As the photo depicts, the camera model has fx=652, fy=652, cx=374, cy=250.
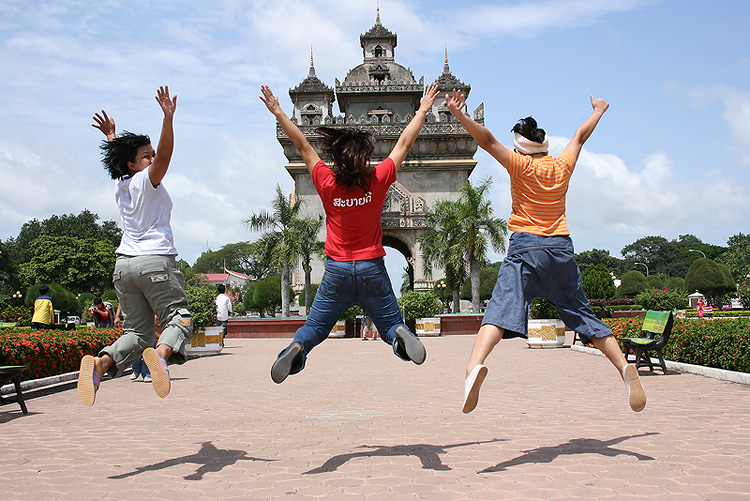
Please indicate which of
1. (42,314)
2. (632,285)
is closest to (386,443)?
(42,314)

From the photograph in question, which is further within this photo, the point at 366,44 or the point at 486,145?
the point at 366,44

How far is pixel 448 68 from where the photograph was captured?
48094 mm

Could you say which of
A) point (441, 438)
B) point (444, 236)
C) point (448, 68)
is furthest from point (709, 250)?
point (441, 438)

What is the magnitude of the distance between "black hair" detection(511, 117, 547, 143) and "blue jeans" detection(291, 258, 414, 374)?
4.88 ft

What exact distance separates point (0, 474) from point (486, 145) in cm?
408

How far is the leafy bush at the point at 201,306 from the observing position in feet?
55.4

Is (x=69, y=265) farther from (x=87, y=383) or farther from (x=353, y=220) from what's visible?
(x=353, y=220)

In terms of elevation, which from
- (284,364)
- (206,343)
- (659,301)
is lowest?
(206,343)

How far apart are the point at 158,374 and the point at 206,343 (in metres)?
13.9

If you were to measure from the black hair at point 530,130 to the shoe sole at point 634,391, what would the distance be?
5.90 feet

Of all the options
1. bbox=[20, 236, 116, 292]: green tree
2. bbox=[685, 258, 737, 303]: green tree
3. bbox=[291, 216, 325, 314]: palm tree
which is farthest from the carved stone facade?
bbox=[20, 236, 116, 292]: green tree

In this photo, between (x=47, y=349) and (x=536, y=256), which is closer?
(x=536, y=256)

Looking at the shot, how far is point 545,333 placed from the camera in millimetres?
17797

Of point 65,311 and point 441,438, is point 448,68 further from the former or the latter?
point 441,438
